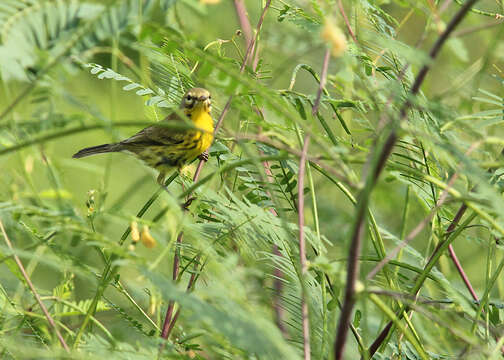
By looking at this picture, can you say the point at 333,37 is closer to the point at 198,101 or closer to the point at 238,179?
the point at 238,179

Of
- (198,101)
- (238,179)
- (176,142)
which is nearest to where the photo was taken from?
(238,179)

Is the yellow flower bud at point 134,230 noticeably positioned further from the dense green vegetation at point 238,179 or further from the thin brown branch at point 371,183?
the thin brown branch at point 371,183

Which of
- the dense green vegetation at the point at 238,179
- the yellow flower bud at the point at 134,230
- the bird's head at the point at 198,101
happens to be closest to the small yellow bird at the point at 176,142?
the bird's head at the point at 198,101

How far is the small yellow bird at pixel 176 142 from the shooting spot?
217 cm

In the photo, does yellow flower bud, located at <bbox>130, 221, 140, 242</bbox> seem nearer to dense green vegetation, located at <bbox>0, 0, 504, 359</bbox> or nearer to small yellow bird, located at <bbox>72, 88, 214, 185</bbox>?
dense green vegetation, located at <bbox>0, 0, 504, 359</bbox>

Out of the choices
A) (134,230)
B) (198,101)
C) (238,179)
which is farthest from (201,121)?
(134,230)

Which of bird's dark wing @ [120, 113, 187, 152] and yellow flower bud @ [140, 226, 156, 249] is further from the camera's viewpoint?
bird's dark wing @ [120, 113, 187, 152]

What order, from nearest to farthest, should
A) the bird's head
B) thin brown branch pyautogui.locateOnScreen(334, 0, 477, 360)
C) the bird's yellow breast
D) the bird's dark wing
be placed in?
thin brown branch pyautogui.locateOnScreen(334, 0, 477, 360)
the bird's head
the bird's yellow breast
the bird's dark wing

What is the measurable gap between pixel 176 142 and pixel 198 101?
261mm

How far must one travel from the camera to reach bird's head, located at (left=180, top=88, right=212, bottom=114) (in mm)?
2096

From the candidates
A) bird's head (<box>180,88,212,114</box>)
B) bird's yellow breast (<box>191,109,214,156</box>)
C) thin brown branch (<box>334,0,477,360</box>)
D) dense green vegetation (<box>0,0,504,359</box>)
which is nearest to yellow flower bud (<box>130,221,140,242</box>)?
dense green vegetation (<box>0,0,504,359</box>)

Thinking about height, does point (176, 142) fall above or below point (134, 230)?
below

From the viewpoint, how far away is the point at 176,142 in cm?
242

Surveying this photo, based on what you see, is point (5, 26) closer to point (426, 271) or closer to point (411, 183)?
point (426, 271)
